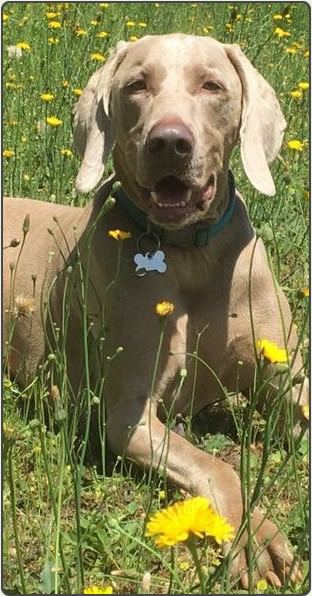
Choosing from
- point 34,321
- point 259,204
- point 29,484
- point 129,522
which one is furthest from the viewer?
point 259,204

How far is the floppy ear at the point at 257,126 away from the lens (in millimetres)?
3484

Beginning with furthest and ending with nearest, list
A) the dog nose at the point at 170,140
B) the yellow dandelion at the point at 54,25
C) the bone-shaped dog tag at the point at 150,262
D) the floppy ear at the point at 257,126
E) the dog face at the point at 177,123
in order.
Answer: the yellow dandelion at the point at 54,25 < the floppy ear at the point at 257,126 < the bone-shaped dog tag at the point at 150,262 < the dog face at the point at 177,123 < the dog nose at the point at 170,140

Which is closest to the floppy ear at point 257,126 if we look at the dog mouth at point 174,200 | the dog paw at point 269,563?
the dog mouth at point 174,200

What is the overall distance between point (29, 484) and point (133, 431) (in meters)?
0.37

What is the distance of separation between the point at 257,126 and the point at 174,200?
0.50 m

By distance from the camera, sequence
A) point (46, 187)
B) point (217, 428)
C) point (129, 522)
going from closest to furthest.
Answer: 1. point (129, 522)
2. point (217, 428)
3. point (46, 187)

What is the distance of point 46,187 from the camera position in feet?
16.9

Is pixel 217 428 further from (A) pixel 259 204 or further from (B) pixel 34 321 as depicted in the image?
(A) pixel 259 204

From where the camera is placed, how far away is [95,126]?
11.9ft

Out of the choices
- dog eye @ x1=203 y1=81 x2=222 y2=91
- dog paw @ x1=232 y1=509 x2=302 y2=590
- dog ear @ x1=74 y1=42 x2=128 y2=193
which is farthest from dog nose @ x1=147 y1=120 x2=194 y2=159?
dog paw @ x1=232 y1=509 x2=302 y2=590

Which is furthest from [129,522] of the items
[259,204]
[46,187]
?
[46,187]

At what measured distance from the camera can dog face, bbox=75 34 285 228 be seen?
3127 millimetres

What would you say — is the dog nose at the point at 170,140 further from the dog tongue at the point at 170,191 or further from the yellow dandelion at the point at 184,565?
the yellow dandelion at the point at 184,565

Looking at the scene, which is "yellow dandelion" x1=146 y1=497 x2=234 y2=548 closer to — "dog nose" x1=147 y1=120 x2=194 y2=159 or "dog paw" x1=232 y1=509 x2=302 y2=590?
"dog paw" x1=232 y1=509 x2=302 y2=590
